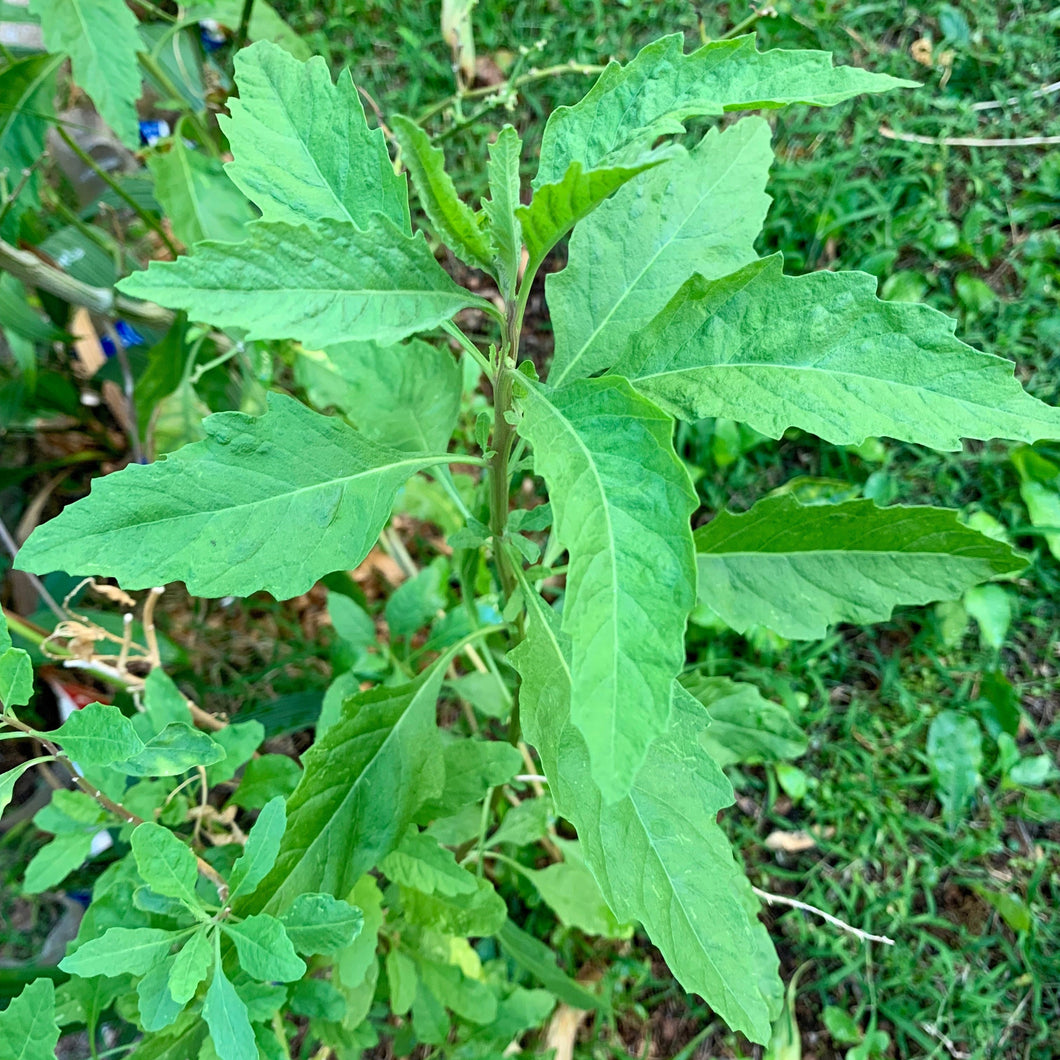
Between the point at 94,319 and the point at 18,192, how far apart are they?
2.67 feet

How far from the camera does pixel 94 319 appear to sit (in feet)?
7.83

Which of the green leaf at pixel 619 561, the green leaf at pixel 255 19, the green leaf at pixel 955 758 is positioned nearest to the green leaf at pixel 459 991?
the green leaf at pixel 619 561

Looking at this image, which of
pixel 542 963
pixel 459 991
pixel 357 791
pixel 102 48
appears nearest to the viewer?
pixel 357 791

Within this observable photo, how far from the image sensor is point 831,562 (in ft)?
4.16

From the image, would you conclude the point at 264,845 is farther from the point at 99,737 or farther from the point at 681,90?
the point at 681,90

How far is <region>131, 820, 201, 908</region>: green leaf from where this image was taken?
0.92 m

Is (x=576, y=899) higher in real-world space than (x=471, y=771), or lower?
A: lower

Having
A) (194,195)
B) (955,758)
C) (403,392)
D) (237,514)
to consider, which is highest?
(194,195)

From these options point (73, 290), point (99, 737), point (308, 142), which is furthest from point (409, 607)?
point (73, 290)

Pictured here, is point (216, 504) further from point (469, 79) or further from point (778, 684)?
point (469, 79)

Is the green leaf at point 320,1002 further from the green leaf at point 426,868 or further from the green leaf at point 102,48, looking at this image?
the green leaf at point 102,48

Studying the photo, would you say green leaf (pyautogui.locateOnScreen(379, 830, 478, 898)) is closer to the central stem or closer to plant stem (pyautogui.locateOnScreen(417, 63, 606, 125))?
the central stem

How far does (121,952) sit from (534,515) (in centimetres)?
72

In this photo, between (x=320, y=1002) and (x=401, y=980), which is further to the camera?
(x=401, y=980)
